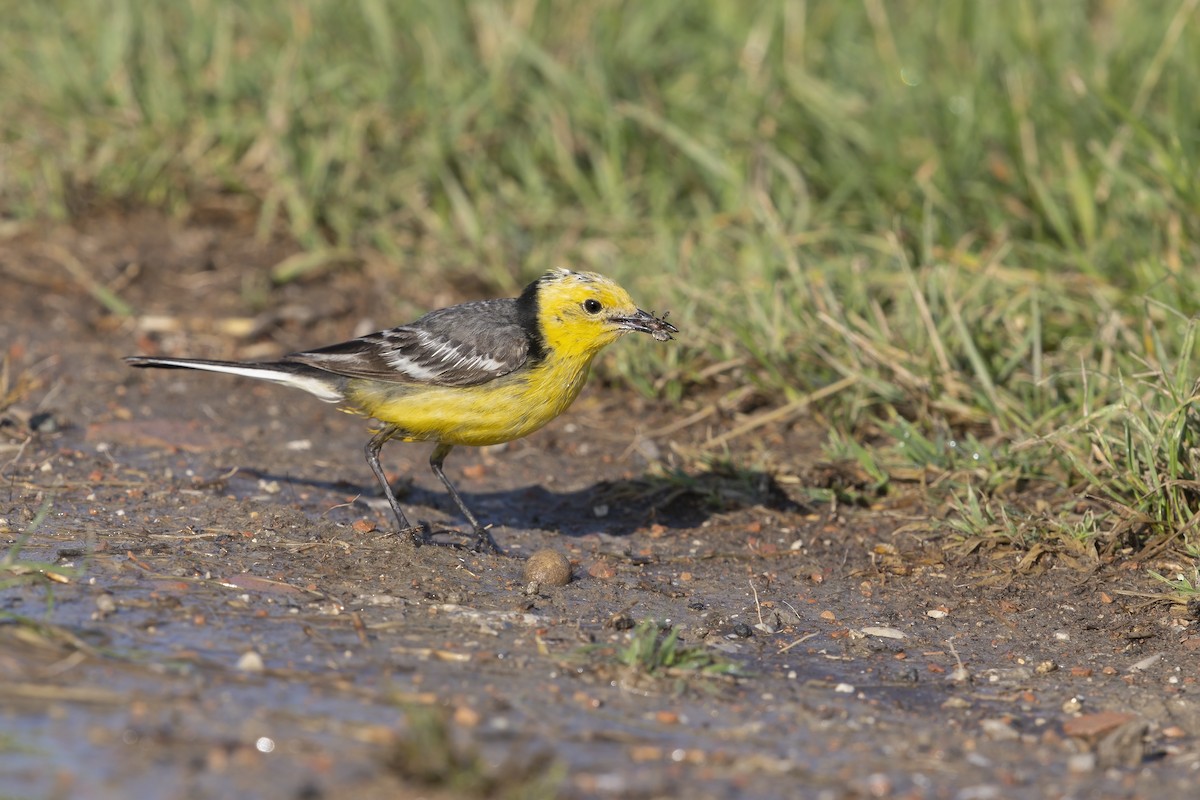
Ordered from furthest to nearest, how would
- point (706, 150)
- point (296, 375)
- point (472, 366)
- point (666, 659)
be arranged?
point (706, 150) → point (296, 375) → point (472, 366) → point (666, 659)

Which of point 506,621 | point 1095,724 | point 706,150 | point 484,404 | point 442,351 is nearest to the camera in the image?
point 1095,724

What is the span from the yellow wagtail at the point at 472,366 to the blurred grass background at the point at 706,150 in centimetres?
111

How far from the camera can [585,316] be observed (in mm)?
6148

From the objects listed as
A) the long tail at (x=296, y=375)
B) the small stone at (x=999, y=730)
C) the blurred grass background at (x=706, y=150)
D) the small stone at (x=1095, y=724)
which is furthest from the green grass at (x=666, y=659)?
the blurred grass background at (x=706, y=150)

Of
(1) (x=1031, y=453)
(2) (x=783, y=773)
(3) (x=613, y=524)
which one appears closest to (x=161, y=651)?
(2) (x=783, y=773)

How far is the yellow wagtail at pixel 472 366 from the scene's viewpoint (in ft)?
19.6

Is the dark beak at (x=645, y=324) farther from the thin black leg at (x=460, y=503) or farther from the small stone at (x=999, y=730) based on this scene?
the small stone at (x=999, y=730)

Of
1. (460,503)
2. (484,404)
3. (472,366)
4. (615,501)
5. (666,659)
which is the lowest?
(615,501)

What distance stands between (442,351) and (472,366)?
0.20 metres

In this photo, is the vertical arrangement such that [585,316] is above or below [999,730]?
above

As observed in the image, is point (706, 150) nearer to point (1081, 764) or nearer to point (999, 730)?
point (999, 730)

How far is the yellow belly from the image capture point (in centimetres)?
593

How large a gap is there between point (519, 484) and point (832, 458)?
4.89 feet

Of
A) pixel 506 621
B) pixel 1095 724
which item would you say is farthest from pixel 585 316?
pixel 1095 724
